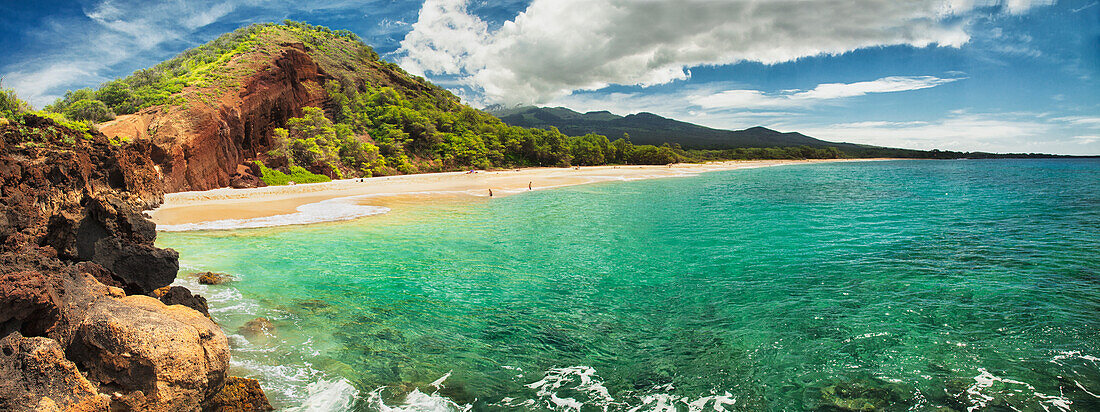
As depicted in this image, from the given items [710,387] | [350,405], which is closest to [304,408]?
[350,405]

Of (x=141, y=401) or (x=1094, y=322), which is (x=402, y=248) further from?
(x=1094, y=322)

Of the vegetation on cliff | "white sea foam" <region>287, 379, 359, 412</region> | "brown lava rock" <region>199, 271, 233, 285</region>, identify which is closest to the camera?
"white sea foam" <region>287, 379, 359, 412</region>

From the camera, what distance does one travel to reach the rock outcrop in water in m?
4.45

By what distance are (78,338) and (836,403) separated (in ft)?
30.3

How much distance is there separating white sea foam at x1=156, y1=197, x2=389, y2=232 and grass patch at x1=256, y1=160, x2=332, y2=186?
407 inches

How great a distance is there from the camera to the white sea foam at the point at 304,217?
800 inches

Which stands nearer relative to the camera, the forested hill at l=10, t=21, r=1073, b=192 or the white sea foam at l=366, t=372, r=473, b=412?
the white sea foam at l=366, t=372, r=473, b=412

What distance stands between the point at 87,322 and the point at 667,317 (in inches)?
354

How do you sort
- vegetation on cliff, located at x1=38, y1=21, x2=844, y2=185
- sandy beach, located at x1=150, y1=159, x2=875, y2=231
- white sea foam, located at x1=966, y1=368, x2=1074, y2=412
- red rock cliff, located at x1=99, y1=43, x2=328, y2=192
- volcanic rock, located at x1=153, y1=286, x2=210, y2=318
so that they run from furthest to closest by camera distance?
vegetation on cliff, located at x1=38, y1=21, x2=844, y2=185 → red rock cliff, located at x1=99, y1=43, x2=328, y2=192 → sandy beach, located at x1=150, y1=159, x2=875, y2=231 → volcanic rock, located at x1=153, y1=286, x2=210, y2=318 → white sea foam, located at x1=966, y1=368, x2=1074, y2=412

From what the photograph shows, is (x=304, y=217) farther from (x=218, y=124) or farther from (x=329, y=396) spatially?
(x=329, y=396)

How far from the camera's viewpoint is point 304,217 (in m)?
23.7

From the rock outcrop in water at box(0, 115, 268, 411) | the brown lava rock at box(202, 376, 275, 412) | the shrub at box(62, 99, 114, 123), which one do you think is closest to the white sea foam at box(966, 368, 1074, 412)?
the brown lava rock at box(202, 376, 275, 412)

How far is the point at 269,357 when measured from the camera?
24.3 feet

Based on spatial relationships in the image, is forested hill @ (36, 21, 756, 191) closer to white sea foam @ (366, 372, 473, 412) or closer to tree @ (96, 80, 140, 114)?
tree @ (96, 80, 140, 114)
